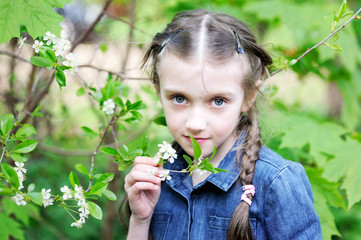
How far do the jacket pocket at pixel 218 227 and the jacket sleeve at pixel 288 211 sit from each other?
5.8 inches

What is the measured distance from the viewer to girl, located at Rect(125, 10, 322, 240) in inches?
56.9

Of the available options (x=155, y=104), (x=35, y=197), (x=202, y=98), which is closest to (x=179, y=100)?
(x=202, y=98)

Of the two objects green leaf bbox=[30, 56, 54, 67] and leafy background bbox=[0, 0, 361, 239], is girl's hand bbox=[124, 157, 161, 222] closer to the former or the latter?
leafy background bbox=[0, 0, 361, 239]

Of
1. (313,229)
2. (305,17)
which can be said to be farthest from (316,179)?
(305,17)

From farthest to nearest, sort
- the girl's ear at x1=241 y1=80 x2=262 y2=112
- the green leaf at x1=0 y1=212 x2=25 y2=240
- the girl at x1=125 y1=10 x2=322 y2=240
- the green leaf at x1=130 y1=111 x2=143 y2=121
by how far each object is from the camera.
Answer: the green leaf at x1=0 y1=212 x2=25 y2=240 → the green leaf at x1=130 y1=111 x2=143 y2=121 → the girl's ear at x1=241 y1=80 x2=262 y2=112 → the girl at x1=125 y1=10 x2=322 y2=240

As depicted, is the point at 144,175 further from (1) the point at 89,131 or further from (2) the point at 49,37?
(2) the point at 49,37

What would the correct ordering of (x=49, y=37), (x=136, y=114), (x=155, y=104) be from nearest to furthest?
1. (x=49, y=37)
2. (x=136, y=114)
3. (x=155, y=104)

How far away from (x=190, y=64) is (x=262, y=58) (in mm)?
394

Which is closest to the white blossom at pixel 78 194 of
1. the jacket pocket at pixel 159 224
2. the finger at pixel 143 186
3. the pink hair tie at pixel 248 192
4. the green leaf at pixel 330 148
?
the finger at pixel 143 186

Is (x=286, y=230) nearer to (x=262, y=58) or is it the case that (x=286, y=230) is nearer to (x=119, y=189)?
(x=262, y=58)

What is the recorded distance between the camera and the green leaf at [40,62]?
137cm

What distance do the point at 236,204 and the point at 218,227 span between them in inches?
4.2

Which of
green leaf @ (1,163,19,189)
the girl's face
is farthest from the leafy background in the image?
green leaf @ (1,163,19,189)

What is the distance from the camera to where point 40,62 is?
138cm
